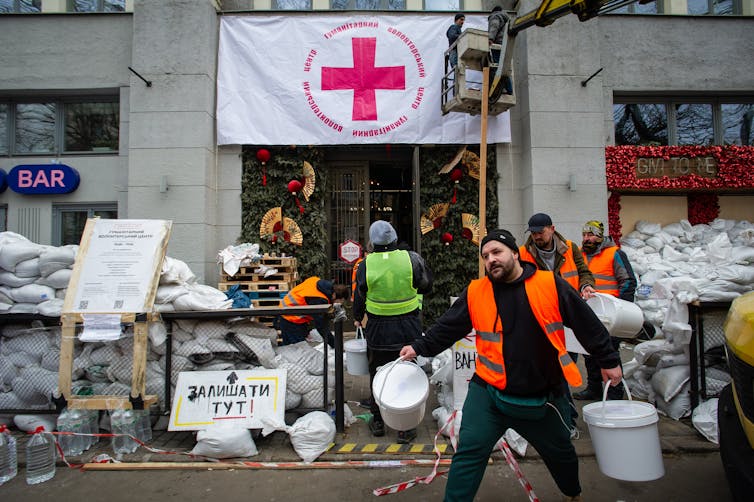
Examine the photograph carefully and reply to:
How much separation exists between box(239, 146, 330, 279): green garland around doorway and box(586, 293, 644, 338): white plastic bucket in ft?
19.3

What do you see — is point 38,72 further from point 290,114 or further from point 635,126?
point 635,126

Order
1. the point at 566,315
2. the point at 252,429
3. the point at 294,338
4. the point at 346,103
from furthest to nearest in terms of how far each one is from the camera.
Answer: the point at 346,103
the point at 294,338
the point at 252,429
the point at 566,315

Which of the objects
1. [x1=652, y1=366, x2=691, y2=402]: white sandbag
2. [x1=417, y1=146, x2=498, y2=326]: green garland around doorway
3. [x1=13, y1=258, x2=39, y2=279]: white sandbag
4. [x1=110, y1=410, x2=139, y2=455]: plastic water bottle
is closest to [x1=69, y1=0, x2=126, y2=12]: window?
[x1=417, y1=146, x2=498, y2=326]: green garland around doorway

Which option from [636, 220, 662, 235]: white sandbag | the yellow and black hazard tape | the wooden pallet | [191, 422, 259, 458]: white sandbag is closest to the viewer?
[191, 422, 259, 458]: white sandbag

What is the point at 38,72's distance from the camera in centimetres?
908

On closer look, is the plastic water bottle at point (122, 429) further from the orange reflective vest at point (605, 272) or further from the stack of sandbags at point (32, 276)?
the orange reflective vest at point (605, 272)

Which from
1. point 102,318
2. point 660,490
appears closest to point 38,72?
point 102,318

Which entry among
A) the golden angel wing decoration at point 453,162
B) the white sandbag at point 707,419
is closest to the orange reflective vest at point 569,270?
the white sandbag at point 707,419

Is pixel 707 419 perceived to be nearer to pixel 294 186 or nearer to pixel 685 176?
pixel 685 176

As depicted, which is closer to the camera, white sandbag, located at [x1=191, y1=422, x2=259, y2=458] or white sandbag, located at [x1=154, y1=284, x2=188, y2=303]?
white sandbag, located at [x1=191, y1=422, x2=259, y2=458]

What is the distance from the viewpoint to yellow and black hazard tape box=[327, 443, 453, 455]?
13.2 ft

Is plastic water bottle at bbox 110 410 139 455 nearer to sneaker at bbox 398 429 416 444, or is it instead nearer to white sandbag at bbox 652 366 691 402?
sneaker at bbox 398 429 416 444

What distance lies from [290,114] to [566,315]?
23.5ft

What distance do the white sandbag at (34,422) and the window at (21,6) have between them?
8832 millimetres
